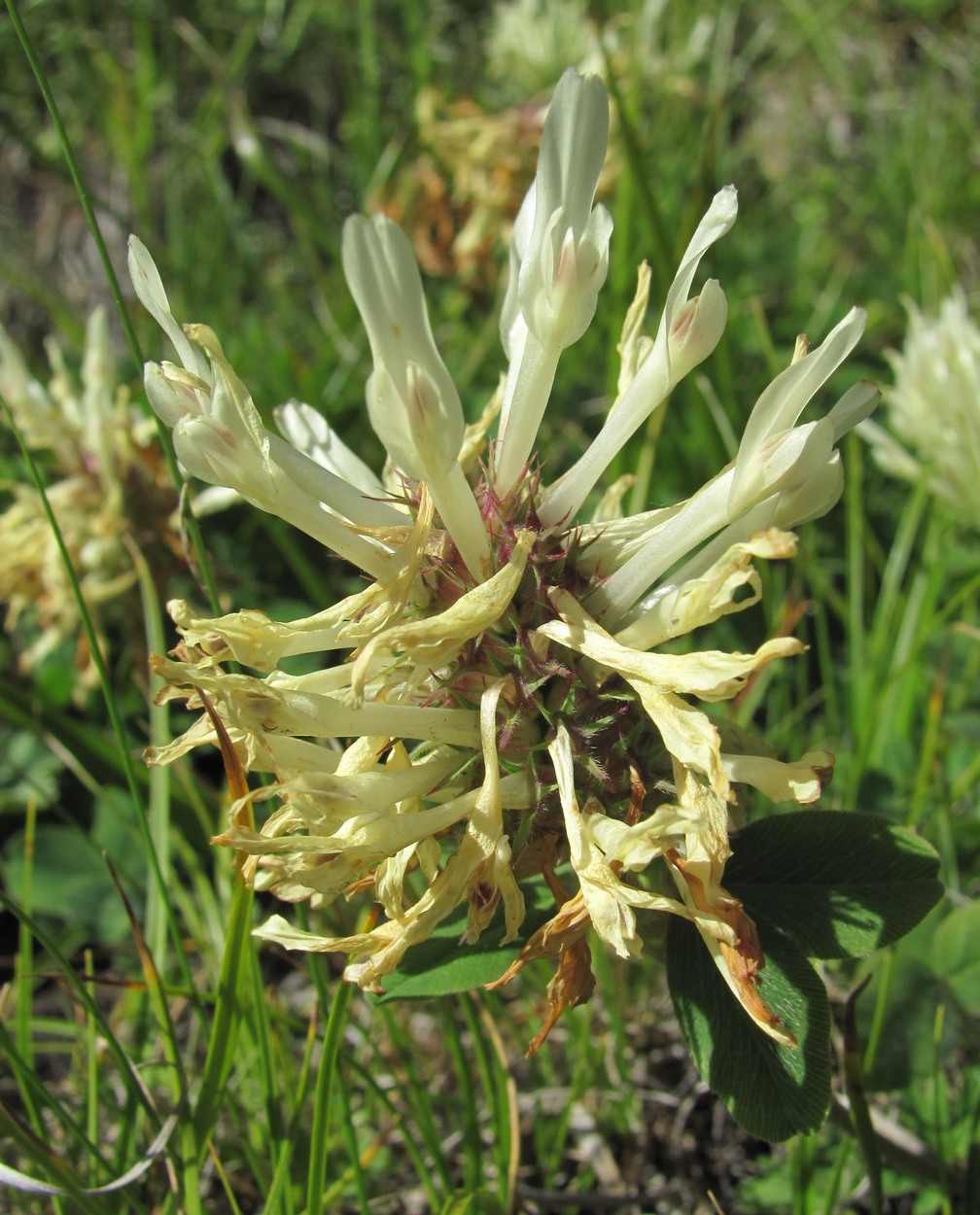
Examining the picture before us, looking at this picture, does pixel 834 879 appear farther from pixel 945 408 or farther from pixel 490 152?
pixel 490 152

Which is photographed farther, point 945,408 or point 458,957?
point 945,408

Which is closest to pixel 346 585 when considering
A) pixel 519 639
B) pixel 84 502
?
pixel 84 502

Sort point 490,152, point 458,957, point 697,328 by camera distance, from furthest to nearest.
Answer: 1. point 490,152
2. point 458,957
3. point 697,328

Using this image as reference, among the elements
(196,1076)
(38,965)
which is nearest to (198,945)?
(196,1076)

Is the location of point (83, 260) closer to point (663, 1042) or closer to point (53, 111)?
point (53, 111)

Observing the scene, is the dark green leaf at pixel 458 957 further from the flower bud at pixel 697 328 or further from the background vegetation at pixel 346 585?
the flower bud at pixel 697 328

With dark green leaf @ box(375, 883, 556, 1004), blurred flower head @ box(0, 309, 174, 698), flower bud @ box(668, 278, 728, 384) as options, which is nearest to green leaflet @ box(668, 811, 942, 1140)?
dark green leaf @ box(375, 883, 556, 1004)
